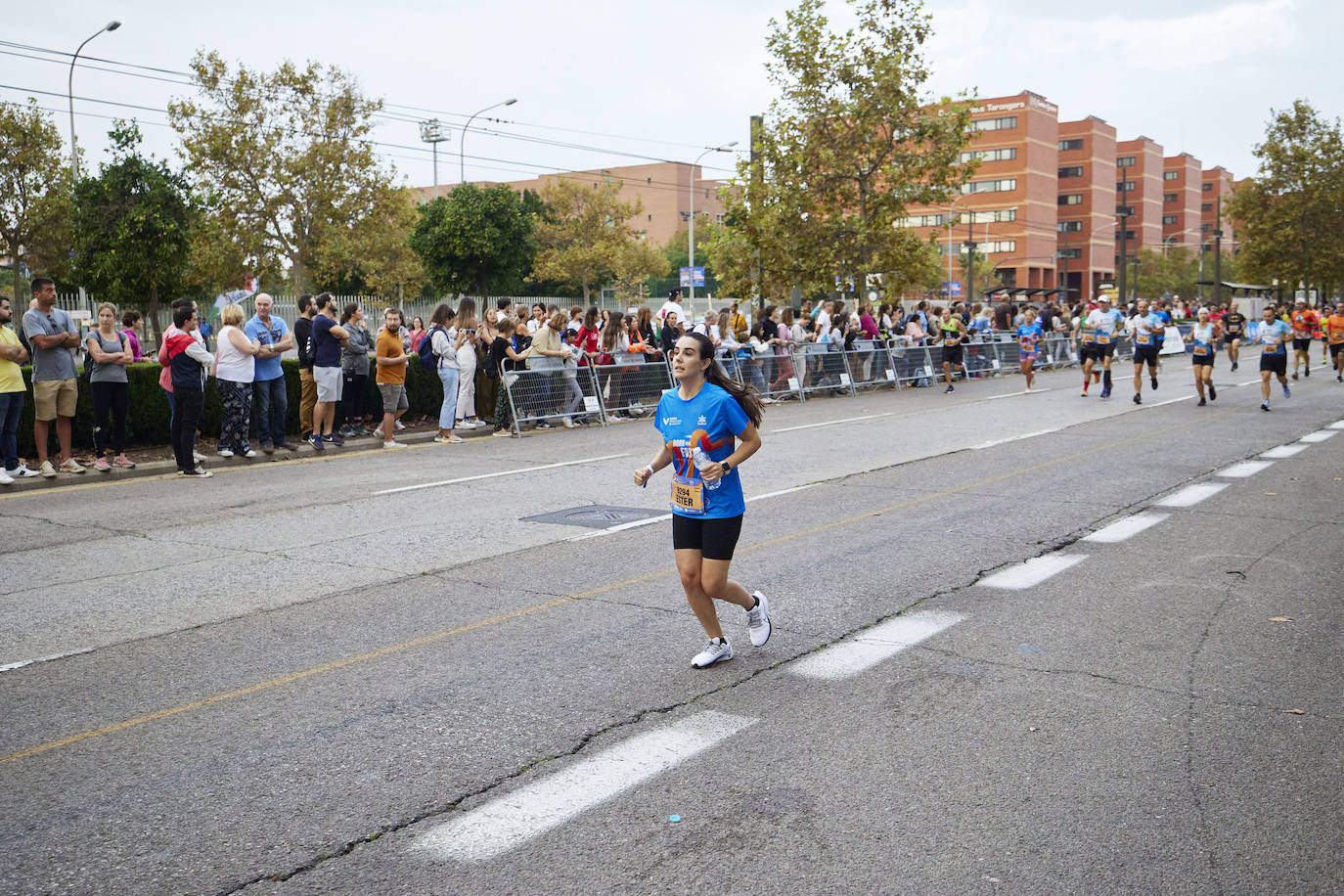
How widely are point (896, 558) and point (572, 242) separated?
65392 millimetres

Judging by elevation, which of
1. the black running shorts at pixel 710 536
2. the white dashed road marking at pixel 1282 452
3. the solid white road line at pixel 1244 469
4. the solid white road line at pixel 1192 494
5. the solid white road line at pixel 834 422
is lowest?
the solid white road line at pixel 1192 494

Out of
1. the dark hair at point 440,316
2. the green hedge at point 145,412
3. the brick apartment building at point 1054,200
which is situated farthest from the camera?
the brick apartment building at point 1054,200

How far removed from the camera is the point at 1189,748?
15.0 ft

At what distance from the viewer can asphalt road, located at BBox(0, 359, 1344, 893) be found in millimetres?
3717

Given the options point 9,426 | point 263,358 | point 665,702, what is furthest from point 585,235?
point 665,702

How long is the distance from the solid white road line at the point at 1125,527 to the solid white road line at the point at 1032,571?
2.19 feet

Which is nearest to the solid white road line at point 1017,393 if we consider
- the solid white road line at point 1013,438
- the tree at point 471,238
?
the solid white road line at point 1013,438

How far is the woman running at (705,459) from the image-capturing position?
5.52 meters

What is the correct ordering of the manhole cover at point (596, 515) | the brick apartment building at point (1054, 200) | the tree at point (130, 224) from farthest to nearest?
the brick apartment building at point (1054, 200) < the tree at point (130, 224) < the manhole cover at point (596, 515)

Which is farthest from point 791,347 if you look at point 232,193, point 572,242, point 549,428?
point 572,242

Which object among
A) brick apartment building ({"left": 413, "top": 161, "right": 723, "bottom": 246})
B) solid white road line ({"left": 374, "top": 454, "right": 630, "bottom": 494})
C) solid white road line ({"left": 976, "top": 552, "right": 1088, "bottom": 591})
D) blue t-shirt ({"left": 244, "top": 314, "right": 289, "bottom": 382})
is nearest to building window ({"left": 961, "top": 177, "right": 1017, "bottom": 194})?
brick apartment building ({"left": 413, "top": 161, "right": 723, "bottom": 246})

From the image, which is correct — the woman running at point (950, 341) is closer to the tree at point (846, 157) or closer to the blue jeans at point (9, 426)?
the tree at point (846, 157)

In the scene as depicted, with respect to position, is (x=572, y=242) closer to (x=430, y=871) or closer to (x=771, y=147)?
(x=771, y=147)

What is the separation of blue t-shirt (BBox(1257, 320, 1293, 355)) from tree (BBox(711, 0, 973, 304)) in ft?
44.1
